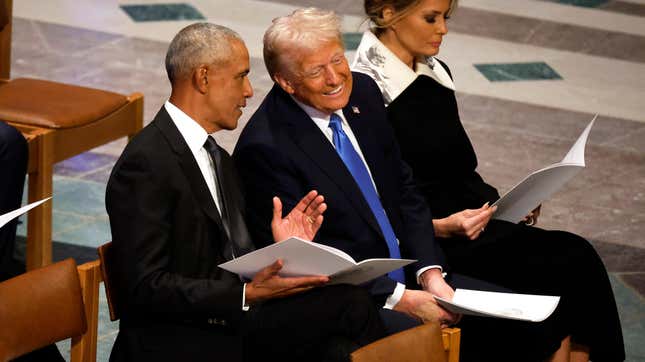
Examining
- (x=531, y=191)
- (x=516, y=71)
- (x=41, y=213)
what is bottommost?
(x=516, y=71)

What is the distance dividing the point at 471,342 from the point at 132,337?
1.04 metres

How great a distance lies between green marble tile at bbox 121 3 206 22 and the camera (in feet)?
24.5

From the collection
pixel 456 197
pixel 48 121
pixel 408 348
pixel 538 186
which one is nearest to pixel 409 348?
pixel 408 348

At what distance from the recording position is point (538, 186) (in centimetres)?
357

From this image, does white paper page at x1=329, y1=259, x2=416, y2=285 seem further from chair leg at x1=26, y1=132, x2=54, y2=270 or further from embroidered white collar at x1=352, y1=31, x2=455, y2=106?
chair leg at x1=26, y1=132, x2=54, y2=270

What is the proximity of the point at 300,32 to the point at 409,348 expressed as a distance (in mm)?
955

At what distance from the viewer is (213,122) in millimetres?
3061

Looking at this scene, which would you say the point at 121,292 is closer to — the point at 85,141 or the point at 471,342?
the point at 471,342

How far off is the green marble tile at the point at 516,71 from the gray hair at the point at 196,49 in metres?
4.15

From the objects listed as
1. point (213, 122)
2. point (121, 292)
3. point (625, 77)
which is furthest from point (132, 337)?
point (625, 77)

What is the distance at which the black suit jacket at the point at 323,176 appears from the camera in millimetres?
3191

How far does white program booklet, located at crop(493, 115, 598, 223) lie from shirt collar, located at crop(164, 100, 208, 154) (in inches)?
39.2

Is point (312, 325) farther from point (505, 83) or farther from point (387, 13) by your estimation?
point (505, 83)

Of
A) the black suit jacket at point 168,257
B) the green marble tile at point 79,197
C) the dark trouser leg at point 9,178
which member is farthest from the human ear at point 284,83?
the green marble tile at point 79,197
